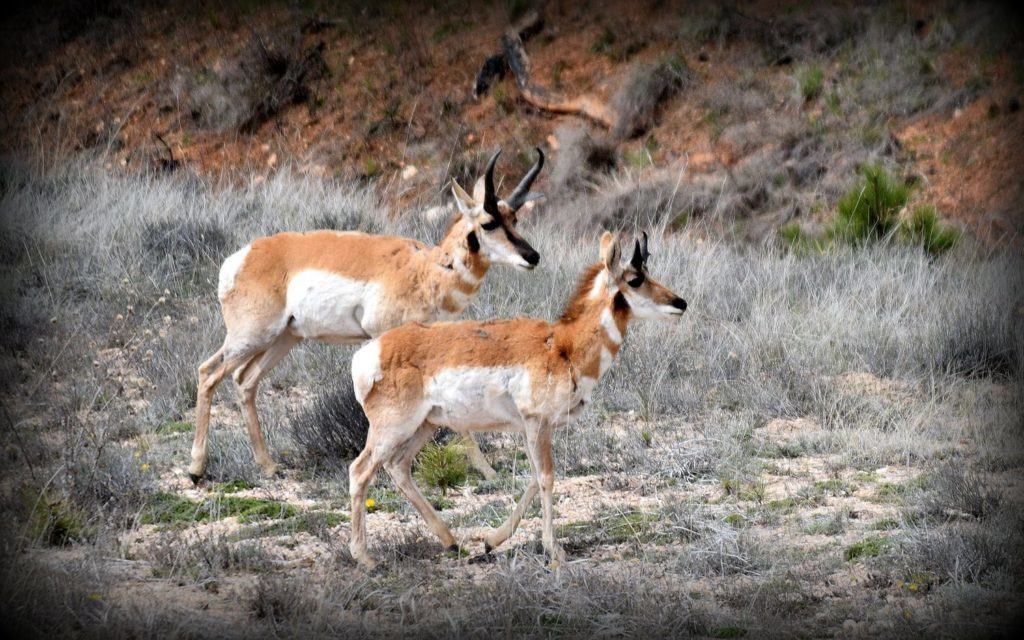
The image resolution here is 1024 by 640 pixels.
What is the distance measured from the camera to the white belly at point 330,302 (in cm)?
761

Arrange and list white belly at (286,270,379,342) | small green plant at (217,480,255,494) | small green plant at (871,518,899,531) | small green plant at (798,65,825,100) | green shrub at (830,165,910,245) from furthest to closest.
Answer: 1. small green plant at (798,65,825,100)
2. green shrub at (830,165,910,245)
3. white belly at (286,270,379,342)
4. small green plant at (217,480,255,494)
5. small green plant at (871,518,899,531)

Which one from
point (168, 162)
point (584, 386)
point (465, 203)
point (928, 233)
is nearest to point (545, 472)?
point (584, 386)

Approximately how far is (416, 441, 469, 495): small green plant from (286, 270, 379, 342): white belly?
2.97 feet

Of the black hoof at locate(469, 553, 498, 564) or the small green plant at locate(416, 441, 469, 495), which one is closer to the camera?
the black hoof at locate(469, 553, 498, 564)

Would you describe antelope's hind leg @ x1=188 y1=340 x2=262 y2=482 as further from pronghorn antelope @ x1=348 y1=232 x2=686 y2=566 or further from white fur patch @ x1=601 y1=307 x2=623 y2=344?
white fur patch @ x1=601 y1=307 x2=623 y2=344

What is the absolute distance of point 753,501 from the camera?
693 centimetres

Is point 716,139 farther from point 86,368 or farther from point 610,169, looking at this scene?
point 86,368

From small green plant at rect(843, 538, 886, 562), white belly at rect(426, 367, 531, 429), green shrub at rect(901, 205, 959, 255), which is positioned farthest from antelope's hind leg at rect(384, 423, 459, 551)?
green shrub at rect(901, 205, 959, 255)

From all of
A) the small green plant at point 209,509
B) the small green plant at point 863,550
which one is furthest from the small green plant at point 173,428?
the small green plant at point 863,550

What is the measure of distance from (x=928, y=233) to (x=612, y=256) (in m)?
8.36

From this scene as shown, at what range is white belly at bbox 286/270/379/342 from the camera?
7.61 metres

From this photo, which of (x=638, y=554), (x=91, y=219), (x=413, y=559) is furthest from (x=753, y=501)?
(x=91, y=219)

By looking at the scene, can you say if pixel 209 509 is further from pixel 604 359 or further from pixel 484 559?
pixel 604 359

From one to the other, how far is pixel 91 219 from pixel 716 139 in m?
9.20
